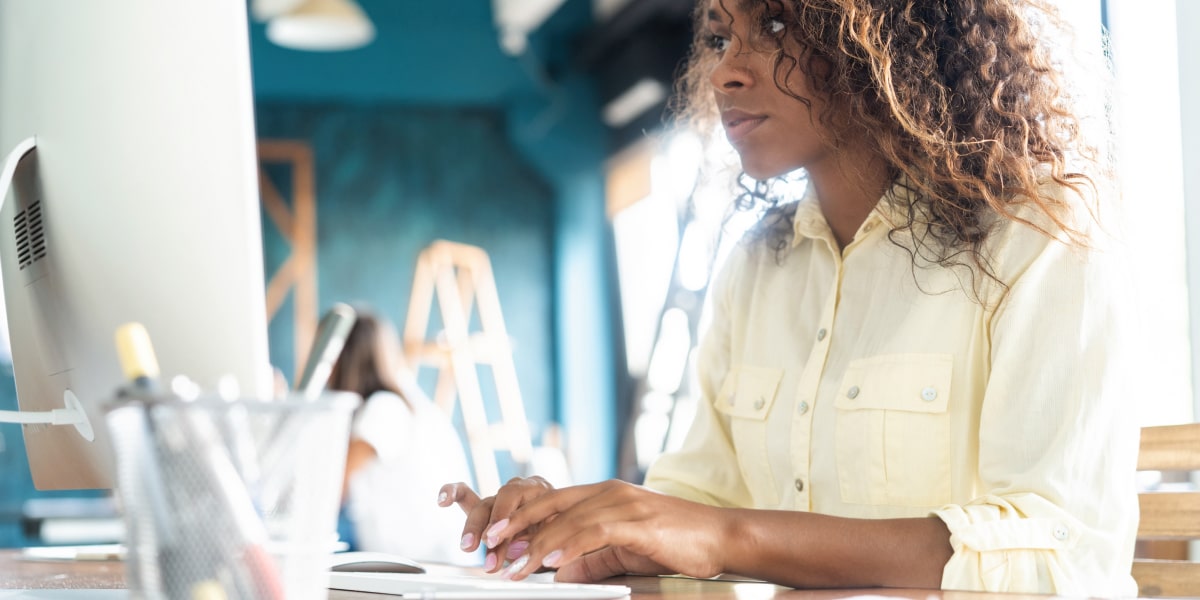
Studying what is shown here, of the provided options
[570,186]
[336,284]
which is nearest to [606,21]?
[570,186]

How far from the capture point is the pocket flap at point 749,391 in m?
1.36

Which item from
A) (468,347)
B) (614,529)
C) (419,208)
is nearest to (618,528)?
(614,529)

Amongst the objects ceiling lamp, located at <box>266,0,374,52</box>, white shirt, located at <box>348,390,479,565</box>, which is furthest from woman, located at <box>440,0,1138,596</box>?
ceiling lamp, located at <box>266,0,374,52</box>

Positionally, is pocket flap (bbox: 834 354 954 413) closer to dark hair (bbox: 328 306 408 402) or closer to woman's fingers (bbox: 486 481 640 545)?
woman's fingers (bbox: 486 481 640 545)

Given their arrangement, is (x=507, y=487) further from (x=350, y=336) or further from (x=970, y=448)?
(x=350, y=336)

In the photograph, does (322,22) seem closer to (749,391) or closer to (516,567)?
(749,391)

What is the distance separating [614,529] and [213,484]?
424 mm

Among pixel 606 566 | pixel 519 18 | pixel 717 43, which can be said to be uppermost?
pixel 519 18

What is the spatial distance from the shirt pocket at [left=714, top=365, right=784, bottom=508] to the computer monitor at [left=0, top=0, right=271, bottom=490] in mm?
754

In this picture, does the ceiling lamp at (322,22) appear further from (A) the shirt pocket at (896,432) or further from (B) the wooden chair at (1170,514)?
(B) the wooden chair at (1170,514)

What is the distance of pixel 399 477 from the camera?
310 cm

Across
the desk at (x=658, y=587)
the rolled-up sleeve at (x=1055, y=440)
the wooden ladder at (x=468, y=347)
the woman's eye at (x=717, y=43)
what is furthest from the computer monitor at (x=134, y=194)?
the wooden ladder at (x=468, y=347)

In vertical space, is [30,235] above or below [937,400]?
above

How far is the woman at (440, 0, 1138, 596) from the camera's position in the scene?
95 cm
